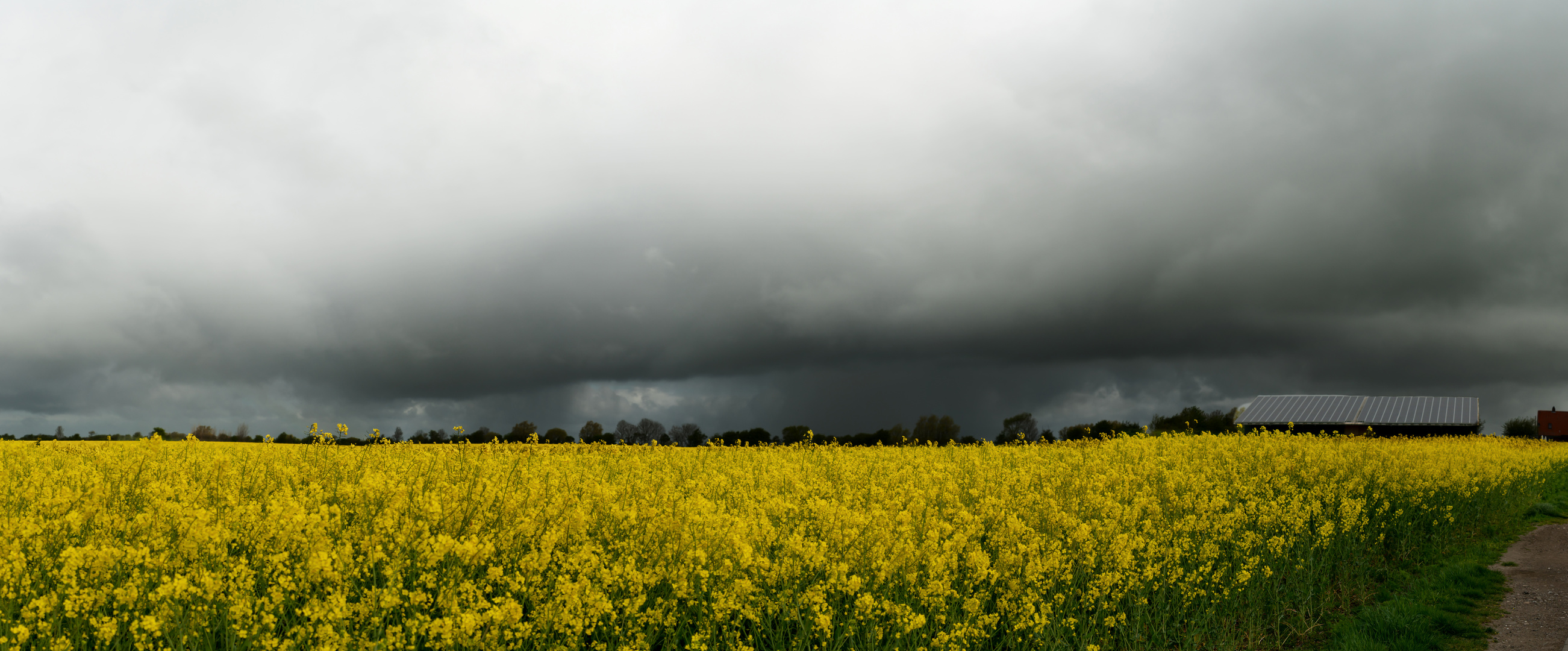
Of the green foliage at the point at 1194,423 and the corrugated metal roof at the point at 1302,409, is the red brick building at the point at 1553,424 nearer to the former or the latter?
the corrugated metal roof at the point at 1302,409

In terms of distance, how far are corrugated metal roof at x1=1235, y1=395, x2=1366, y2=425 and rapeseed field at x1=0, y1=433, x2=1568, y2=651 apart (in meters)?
30.4

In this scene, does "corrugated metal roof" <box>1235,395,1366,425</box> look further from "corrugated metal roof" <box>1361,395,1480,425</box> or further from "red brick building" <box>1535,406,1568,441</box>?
"red brick building" <box>1535,406,1568,441</box>

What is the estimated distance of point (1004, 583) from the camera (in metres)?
7.26

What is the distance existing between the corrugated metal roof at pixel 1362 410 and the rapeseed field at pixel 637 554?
104ft

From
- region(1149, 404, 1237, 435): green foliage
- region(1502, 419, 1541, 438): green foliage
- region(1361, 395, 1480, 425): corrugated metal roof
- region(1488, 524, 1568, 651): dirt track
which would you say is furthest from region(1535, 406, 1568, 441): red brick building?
region(1488, 524, 1568, 651): dirt track

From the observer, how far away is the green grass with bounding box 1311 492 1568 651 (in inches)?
345

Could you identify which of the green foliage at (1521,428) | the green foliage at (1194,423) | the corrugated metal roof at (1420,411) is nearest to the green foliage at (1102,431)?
the green foliage at (1194,423)

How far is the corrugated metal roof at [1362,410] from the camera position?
3934cm

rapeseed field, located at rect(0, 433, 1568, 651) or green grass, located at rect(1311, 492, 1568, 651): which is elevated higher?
rapeseed field, located at rect(0, 433, 1568, 651)

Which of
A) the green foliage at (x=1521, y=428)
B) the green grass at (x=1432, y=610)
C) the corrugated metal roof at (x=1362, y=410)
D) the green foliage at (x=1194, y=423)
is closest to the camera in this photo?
the green grass at (x=1432, y=610)

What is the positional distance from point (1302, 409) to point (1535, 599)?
35572 millimetres

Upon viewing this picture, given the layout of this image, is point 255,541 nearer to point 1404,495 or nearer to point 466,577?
point 466,577

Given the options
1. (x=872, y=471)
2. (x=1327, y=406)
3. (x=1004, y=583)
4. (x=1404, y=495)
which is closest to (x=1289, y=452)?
(x=1404, y=495)

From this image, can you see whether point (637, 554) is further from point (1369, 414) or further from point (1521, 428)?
point (1521, 428)
